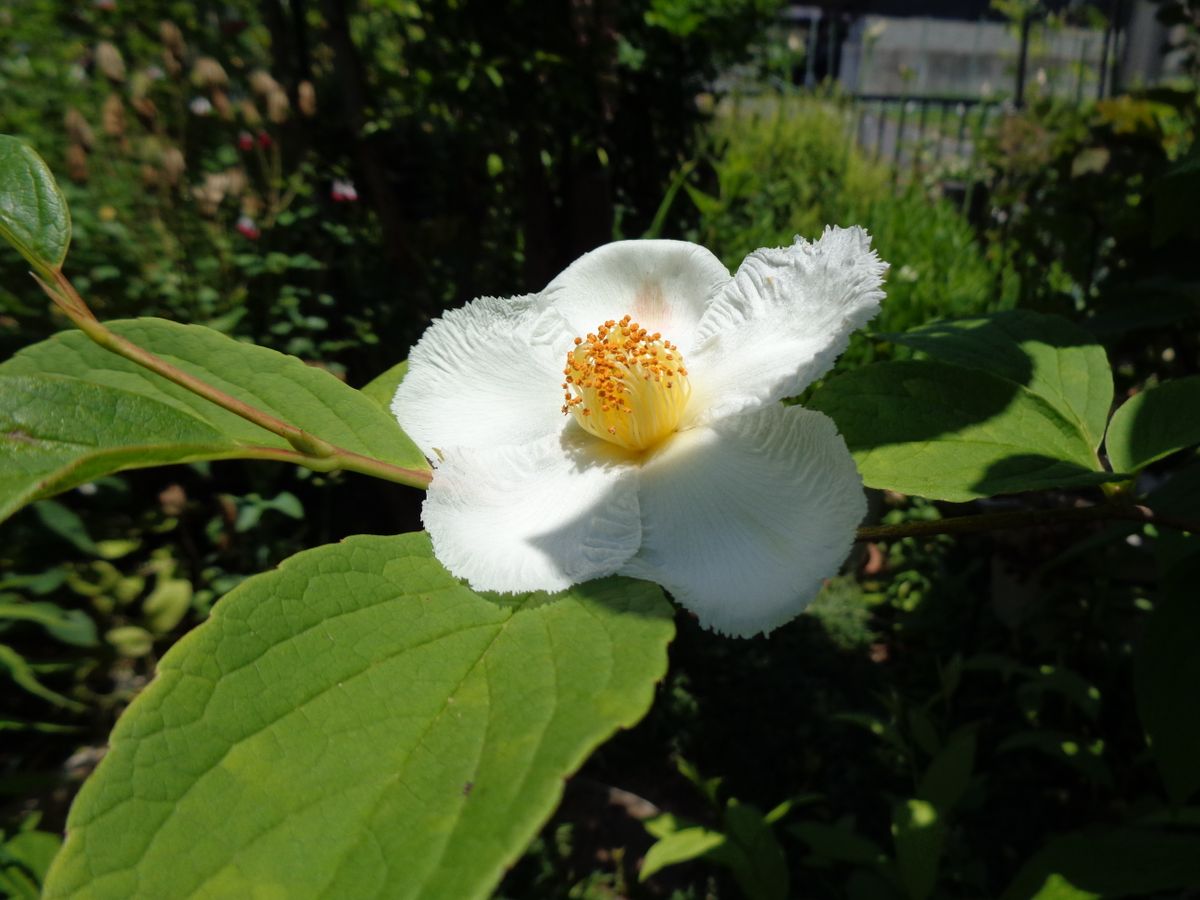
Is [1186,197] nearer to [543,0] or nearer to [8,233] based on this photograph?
[8,233]

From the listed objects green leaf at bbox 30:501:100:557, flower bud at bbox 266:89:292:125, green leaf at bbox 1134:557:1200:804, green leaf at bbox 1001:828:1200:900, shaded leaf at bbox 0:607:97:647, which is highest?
flower bud at bbox 266:89:292:125

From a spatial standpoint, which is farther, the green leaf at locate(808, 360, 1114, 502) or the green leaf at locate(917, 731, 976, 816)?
the green leaf at locate(917, 731, 976, 816)

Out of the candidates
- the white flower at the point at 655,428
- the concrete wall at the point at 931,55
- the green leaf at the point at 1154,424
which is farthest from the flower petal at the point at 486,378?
the concrete wall at the point at 931,55

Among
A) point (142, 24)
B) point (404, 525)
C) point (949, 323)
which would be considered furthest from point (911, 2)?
point (949, 323)

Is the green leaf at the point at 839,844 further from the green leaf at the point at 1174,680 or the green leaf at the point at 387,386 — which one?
the green leaf at the point at 387,386

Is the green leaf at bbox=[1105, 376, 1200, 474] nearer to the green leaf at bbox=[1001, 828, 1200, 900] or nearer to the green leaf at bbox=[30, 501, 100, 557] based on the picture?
the green leaf at bbox=[1001, 828, 1200, 900]

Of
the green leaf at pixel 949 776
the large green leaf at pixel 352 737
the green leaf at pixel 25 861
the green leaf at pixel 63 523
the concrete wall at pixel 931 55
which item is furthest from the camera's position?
the concrete wall at pixel 931 55

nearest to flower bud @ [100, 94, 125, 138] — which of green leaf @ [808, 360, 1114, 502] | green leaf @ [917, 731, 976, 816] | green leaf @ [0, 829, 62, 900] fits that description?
green leaf @ [0, 829, 62, 900]
